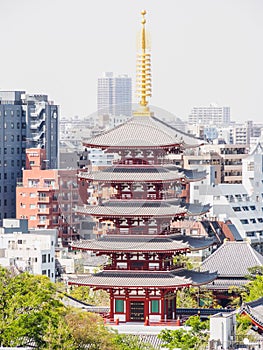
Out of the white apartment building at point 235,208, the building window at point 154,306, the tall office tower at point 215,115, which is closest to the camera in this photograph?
the building window at point 154,306

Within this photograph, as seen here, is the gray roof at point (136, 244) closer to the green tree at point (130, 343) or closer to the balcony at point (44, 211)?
the green tree at point (130, 343)

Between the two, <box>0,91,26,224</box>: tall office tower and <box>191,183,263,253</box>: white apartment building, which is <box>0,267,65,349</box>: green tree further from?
<box>0,91,26,224</box>: tall office tower

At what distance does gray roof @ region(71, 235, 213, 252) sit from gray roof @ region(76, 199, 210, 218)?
2.63 ft

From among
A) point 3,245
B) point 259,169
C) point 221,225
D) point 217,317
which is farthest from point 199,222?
point 217,317

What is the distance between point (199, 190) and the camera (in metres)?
107

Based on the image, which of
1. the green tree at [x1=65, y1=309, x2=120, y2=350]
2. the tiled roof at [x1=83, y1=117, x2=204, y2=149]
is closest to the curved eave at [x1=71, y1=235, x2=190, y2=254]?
the tiled roof at [x1=83, y1=117, x2=204, y2=149]

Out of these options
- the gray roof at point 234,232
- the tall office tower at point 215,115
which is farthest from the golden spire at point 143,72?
the tall office tower at point 215,115

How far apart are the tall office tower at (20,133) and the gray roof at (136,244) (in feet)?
222

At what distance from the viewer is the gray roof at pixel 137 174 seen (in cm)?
5159

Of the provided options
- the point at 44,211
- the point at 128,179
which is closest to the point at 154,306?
the point at 128,179

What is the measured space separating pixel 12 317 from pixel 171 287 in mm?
8905

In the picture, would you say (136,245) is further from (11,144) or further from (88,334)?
(11,144)

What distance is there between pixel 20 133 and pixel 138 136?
7143 centimetres

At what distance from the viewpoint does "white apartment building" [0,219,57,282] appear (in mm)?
78625
